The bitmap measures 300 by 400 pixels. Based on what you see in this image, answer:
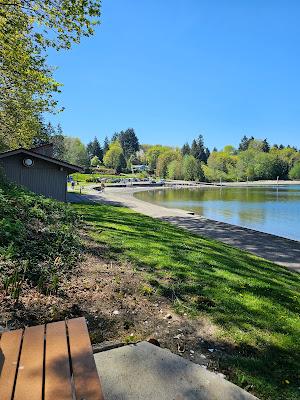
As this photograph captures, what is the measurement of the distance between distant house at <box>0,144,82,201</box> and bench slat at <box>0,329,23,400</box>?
19.0 metres

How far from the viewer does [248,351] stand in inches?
166

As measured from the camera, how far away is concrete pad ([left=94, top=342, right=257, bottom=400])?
3205 mm

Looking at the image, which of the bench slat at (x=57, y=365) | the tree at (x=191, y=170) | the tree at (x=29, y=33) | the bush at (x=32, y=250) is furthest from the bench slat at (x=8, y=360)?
the tree at (x=191, y=170)

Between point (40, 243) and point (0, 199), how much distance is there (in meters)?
2.81

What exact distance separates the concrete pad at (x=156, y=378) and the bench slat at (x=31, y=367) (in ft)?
3.24

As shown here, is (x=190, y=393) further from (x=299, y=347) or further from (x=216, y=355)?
(x=299, y=347)

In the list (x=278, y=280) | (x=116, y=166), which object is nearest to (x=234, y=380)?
(x=278, y=280)

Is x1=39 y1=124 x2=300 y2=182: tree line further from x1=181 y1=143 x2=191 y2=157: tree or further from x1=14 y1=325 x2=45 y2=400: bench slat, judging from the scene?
x1=14 y1=325 x2=45 y2=400: bench slat

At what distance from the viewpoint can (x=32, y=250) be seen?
6.48 meters

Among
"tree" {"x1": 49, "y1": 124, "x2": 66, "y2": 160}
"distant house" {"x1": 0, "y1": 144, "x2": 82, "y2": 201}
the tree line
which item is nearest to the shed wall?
"distant house" {"x1": 0, "y1": 144, "x2": 82, "y2": 201}

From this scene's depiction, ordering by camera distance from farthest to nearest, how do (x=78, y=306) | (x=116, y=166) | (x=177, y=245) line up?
(x=116, y=166) < (x=177, y=245) < (x=78, y=306)

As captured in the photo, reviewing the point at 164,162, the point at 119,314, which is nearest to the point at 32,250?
the point at 119,314

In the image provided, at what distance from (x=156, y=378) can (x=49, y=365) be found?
1.54m

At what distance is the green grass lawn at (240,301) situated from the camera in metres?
3.82
